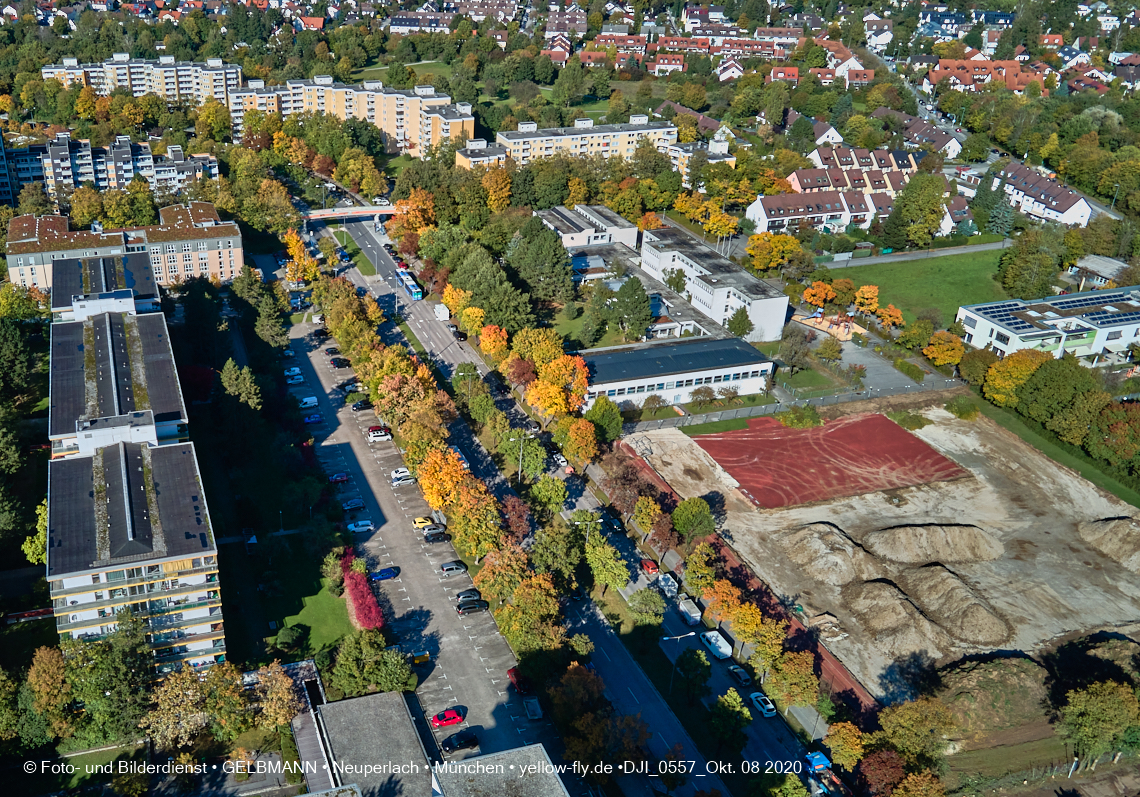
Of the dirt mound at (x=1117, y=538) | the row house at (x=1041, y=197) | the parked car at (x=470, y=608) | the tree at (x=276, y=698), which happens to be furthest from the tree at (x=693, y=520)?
the row house at (x=1041, y=197)

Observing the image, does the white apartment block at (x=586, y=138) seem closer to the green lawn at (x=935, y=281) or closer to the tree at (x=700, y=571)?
the green lawn at (x=935, y=281)

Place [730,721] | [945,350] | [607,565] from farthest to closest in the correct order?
[945,350], [607,565], [730,721]

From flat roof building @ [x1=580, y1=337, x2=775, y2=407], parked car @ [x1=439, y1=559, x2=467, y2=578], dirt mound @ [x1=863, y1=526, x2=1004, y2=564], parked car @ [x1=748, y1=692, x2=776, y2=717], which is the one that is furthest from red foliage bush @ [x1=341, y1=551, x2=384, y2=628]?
dirt mound @ [x1=863, y1=526, x2=1004, y2=564]

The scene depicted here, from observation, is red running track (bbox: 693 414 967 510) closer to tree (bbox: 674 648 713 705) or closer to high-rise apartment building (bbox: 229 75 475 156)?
tree (bbox: 674 648 713 705)

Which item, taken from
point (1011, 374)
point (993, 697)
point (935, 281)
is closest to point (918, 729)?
point (993, 697)

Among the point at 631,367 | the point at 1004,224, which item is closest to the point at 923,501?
the point at 631,367

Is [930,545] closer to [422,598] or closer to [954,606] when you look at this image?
[954,606]
